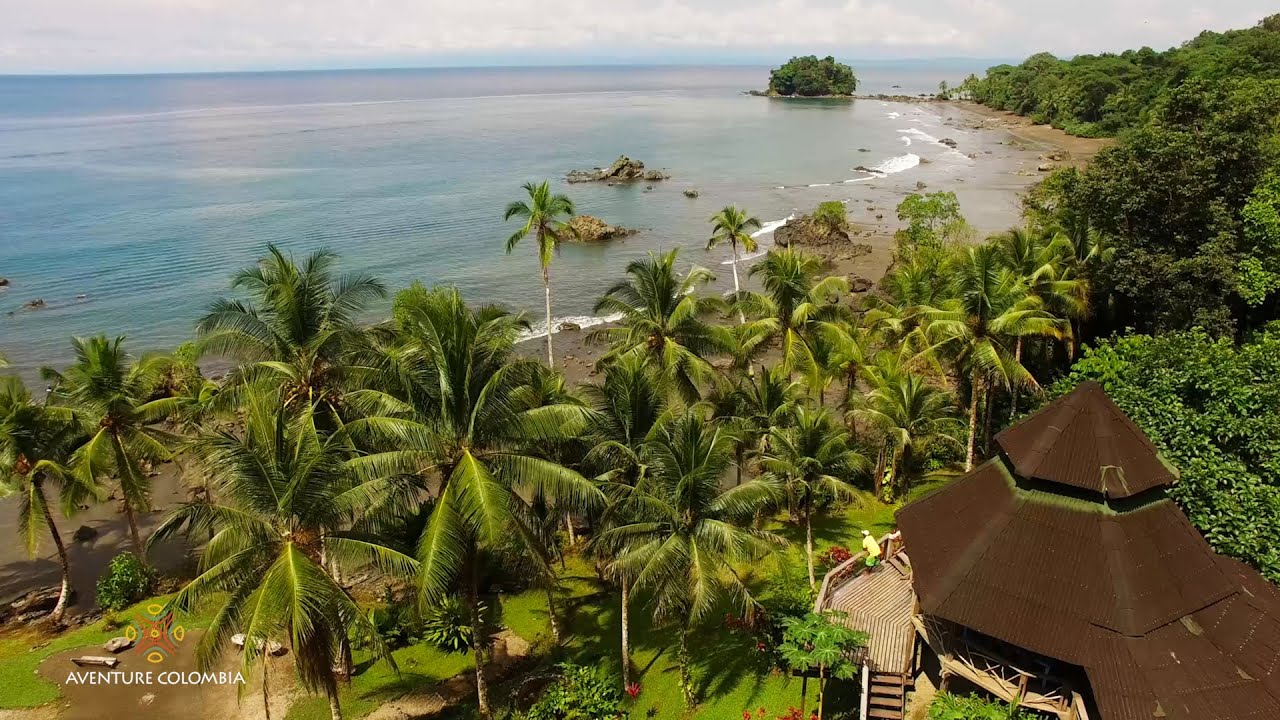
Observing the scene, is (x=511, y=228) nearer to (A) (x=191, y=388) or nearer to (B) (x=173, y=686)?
(A) (x=191, y=388)

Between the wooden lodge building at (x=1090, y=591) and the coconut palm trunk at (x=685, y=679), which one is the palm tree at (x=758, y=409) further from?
the wooden lodge building at (x=1090, y=591)

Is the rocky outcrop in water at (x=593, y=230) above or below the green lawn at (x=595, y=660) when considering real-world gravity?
above

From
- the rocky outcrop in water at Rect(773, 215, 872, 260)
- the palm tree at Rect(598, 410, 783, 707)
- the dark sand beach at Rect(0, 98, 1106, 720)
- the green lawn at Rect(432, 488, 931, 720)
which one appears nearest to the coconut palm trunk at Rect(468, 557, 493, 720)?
the green lawn at Rect(432, 488, 931, 720)

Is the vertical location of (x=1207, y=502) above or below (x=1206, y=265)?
below

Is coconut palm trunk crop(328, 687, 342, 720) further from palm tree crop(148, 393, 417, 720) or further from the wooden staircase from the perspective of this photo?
the wooden staircase

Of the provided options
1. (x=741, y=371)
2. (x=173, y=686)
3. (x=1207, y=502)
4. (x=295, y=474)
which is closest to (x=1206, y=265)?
(x=1207, y=502)

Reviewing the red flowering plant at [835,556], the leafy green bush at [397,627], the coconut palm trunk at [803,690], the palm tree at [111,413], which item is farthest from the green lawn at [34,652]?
the red flowering plant at [835,556]

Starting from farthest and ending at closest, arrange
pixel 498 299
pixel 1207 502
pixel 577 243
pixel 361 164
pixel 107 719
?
1. pixel 361 164
2. pixel 577 243
3. pixel 498 299
4. pixel 107 719
5. pixel 1207 502
